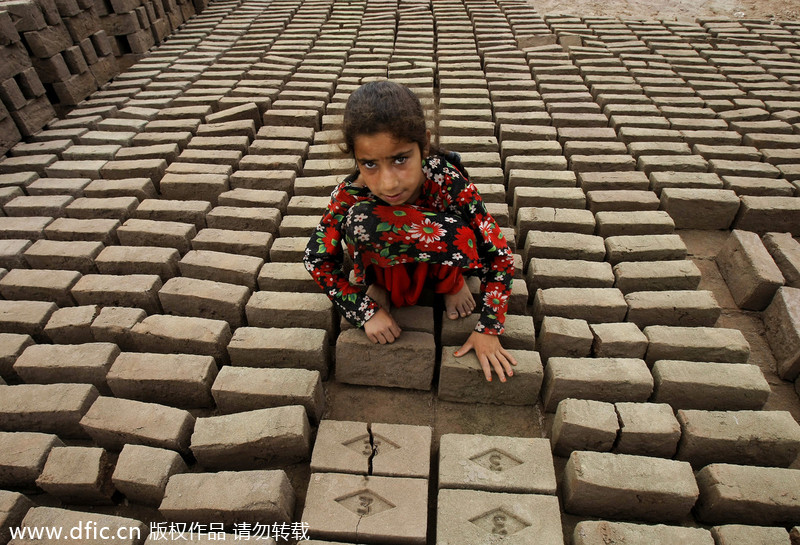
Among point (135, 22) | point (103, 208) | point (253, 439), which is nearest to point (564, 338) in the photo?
point (253, 439)

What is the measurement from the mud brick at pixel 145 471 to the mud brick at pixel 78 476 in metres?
0.05

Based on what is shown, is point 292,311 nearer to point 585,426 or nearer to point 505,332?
point 505,332

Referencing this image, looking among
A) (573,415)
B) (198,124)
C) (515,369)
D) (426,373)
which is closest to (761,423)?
(573,415)

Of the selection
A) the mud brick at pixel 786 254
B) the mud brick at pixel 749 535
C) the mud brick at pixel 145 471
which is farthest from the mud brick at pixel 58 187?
the mud brick at pixel 786 254

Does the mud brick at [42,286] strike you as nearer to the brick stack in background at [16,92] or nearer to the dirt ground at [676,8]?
the brick stack in background at [16,92]

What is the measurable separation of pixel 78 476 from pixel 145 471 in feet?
0.77

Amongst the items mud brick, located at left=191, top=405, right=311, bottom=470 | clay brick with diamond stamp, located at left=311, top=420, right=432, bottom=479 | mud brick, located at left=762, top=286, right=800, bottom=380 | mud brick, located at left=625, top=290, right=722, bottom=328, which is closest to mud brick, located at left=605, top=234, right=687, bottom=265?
mud brick, located at left=625, top=290, right=722, bottom=328

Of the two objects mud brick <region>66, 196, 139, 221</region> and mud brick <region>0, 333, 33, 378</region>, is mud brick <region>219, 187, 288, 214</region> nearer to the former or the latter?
mud brick <region>66, 196, 139, 221</region>

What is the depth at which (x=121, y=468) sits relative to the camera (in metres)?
1.61

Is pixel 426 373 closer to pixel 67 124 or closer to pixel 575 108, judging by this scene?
pixel 575 108

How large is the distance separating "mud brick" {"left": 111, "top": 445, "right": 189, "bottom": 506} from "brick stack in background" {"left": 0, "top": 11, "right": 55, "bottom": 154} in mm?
3025

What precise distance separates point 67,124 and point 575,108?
385cm

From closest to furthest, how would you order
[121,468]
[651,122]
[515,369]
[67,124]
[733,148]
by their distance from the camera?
[121,468] < [515,369] < [733,148] < [651,122] < [67,124]

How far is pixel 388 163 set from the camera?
150 centimetres
